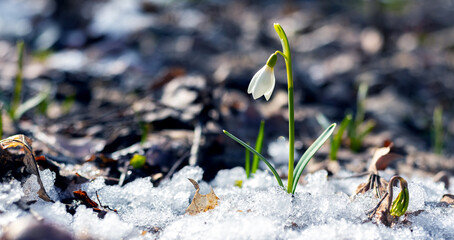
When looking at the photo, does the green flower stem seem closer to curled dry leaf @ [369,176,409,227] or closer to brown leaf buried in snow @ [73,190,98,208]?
curled dry leaf @ [369,176,409,227]

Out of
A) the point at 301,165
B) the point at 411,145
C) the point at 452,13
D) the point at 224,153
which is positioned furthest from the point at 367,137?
the point at 452,13

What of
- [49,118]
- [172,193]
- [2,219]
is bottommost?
[49,118]

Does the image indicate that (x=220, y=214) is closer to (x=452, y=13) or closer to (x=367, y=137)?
(x=367, y=137)

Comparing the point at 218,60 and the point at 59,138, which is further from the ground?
the point at 59,138


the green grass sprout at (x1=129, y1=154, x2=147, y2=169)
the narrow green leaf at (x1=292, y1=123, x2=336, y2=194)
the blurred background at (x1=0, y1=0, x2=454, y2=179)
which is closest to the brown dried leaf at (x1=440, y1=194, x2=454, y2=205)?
the narrow green leaf at (x1=292, y1=123, x2=336, y2=194)

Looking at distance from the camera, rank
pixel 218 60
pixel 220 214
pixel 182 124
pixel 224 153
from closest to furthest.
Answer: pixel 220 214
pixel 224 153
pixel 182 124
pixel 218 60

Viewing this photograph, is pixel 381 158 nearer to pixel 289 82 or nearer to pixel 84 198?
pixel 289 82

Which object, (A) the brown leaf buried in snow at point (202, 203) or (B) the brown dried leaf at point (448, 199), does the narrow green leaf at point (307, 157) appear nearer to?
(A) the brown leaf buried in snow at point (202, 203)
